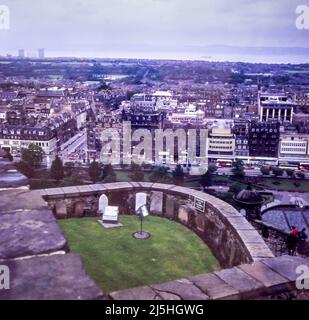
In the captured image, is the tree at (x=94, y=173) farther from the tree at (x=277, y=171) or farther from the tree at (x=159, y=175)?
the tree at (x=277, y=171)

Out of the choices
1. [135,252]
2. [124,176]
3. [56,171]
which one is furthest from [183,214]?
[124,176]

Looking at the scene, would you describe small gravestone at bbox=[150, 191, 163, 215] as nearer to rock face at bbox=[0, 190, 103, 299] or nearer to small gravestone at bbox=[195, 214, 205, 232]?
small gravestone at bbox=[195, 214, 205, 232]

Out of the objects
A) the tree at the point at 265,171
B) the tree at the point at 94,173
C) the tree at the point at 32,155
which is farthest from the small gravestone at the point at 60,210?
the tree at the point at 265,171

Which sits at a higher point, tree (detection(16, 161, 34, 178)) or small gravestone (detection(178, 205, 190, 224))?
small gravestone (detection(178, 205, 190, 224))

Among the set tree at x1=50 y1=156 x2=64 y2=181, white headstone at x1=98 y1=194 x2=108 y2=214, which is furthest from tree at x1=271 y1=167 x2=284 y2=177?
white headstone at x1=98 y1=194 x2=108 y2=214

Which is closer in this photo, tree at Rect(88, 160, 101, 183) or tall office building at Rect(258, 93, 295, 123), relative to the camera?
tree at Rect(88, 160, 101, 183)

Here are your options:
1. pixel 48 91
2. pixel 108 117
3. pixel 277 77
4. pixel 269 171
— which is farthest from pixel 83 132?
pixel 277 77

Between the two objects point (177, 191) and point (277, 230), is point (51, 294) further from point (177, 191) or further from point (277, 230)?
point (277, 230)

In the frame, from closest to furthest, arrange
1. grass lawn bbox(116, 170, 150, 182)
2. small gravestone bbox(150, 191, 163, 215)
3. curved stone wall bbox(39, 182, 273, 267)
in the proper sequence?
curved stone wall bbox(39, 182, 273, 267), small gravestone bbox(150, 191, 163, 215), grass lawn bbox(116, 170, 150, 182)
